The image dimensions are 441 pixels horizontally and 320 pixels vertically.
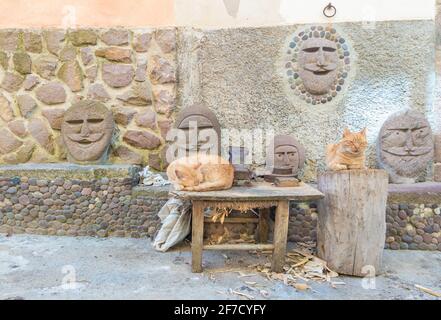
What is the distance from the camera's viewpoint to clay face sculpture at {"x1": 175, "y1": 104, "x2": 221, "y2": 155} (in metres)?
3.42

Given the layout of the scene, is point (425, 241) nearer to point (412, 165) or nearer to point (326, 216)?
point (412, 165)

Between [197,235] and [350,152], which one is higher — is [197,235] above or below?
below

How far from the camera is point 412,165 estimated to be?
3.21 meters

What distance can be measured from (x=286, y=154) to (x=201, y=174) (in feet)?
4.25

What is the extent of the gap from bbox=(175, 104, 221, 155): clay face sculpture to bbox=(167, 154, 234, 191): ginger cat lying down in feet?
2.86

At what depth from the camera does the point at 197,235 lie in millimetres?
2428

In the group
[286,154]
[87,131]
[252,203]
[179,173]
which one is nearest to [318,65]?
[286,154]

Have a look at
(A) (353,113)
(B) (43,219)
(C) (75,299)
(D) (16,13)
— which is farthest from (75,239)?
(A) (353,113)

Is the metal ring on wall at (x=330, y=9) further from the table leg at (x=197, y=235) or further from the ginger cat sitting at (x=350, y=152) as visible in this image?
the table leg at (x=197, y=235)

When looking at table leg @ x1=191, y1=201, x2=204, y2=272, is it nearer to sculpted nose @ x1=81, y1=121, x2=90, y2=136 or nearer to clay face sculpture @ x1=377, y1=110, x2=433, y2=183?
sculpted nose @ x1=81, y1=121, x2=90, y2=136

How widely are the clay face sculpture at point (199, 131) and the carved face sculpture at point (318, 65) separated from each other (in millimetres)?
1120

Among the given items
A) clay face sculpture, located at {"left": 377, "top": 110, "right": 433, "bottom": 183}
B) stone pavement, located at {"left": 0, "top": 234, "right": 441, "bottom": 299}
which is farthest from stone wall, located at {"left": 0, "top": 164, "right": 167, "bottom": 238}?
clay face sculpture, located at {"left": 377, "top": 110, "right": 433, "bottom": 183}

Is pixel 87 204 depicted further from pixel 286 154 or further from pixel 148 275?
pixel 286 154

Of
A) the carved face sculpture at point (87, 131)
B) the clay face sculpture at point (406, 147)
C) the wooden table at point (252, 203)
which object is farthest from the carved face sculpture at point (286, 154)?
the carved face sculpture at point (87, 131)
